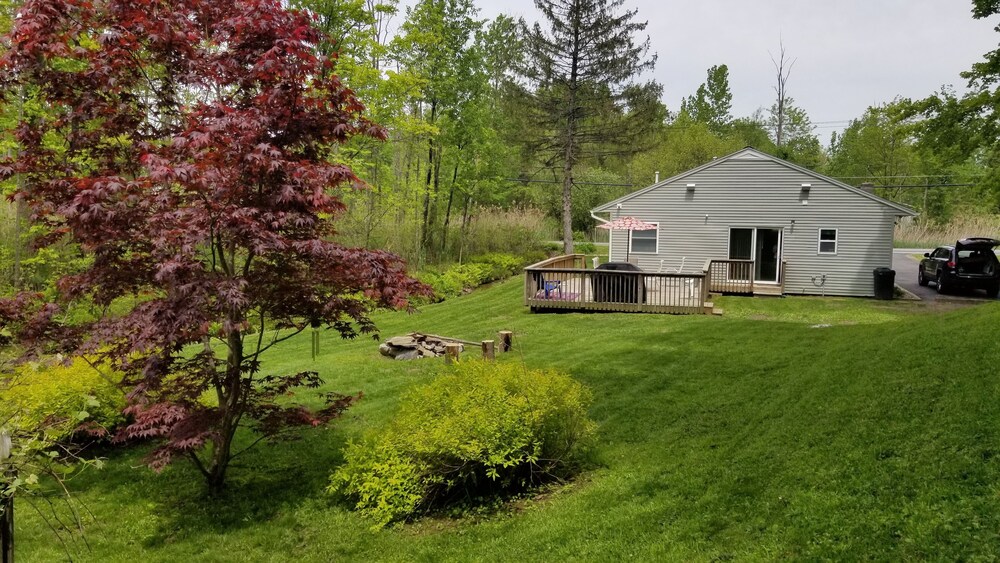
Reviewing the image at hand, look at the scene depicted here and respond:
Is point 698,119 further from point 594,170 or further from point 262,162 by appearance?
point 262,162

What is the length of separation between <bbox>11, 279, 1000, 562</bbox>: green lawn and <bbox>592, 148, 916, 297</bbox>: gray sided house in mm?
10106

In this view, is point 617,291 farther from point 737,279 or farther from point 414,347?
point 414,347

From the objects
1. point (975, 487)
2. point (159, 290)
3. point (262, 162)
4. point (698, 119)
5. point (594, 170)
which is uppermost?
point (698, 119)

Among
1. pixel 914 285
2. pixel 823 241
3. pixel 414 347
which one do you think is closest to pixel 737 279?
pixel 823 241

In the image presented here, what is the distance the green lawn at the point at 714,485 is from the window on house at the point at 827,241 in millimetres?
10131

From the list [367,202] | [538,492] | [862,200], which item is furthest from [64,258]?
[862,200]

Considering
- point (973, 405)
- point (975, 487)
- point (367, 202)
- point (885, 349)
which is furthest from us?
point (367, 202)

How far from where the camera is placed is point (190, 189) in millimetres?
4332

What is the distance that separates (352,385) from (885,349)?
22.6 ft

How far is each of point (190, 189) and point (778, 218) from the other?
16993 mm

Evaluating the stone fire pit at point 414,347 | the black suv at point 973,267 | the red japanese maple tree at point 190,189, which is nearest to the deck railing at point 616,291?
the stone fire pit at point 414,347

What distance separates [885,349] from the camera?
6.36 m

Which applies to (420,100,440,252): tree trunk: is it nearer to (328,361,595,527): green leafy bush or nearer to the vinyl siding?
the vinyl siding

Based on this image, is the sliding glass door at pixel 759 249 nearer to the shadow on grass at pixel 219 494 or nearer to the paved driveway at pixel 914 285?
the paved driveway at pixel 914 285
